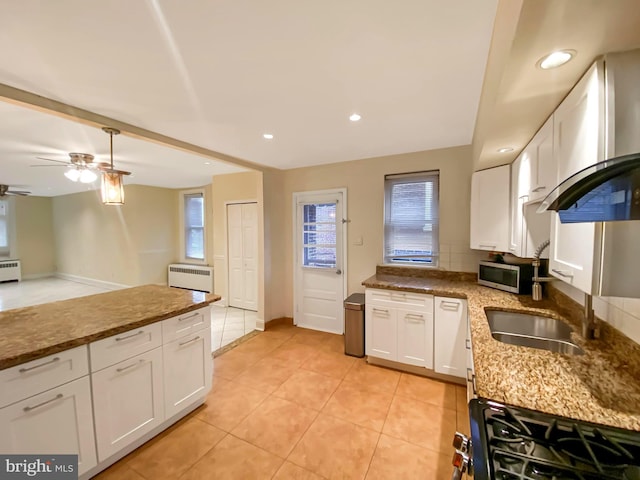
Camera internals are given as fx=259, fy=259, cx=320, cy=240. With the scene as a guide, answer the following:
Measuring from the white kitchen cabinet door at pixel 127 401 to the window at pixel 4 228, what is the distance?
9218 mm

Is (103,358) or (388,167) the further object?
(388,167)

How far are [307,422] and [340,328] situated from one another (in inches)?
67.0

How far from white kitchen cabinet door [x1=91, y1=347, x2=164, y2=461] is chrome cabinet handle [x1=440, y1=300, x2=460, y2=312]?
7.69 feet

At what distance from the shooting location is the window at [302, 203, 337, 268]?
367 cm

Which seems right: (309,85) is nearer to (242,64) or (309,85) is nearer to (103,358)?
(242,64)

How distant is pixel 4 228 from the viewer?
23.3 ft

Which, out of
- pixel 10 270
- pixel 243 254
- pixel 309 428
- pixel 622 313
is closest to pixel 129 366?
pixel 309 428

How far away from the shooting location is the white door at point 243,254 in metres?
4.41

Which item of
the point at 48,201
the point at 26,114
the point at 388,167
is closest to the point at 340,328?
the point at 388,167

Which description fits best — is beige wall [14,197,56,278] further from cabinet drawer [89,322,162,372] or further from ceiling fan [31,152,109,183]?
cabinet drawer [89,322,162,372]

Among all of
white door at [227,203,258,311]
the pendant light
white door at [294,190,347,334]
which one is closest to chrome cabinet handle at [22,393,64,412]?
the pendant light

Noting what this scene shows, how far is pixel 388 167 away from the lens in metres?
3.24

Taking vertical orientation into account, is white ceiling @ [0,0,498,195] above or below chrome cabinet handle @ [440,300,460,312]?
above

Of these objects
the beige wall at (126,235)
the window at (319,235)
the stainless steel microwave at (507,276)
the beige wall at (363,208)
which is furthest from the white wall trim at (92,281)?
the stainless steel microwave at (507,276)
